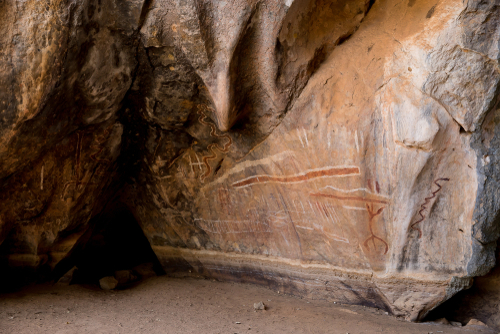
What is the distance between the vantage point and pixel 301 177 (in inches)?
132

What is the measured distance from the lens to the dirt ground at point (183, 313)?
9.75ft

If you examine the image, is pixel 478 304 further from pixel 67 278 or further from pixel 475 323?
pixel 67 278

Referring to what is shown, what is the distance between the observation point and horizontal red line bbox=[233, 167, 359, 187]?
10.1 feet

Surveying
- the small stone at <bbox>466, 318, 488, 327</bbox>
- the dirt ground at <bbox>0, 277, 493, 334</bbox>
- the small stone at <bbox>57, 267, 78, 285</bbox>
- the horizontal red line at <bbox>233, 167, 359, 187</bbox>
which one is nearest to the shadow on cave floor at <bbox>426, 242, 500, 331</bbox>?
the small stone at <bbox>466, 318, 488, 327</bbox>

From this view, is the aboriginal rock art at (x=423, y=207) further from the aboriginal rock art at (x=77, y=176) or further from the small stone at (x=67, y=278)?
→ the small stone at (x=67, y=278)

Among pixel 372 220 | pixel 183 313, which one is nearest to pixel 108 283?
pixel 183 313

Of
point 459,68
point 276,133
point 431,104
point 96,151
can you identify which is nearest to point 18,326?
point 96,151

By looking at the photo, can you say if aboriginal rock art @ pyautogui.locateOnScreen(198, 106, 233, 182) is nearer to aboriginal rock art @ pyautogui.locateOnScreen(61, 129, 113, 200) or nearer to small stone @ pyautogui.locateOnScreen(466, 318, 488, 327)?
aboriginal rock art @ pyautogui.locateOnScreen(61, 129, 113, 200)

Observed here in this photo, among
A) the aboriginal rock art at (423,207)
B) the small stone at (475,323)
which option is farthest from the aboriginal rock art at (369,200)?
the small stone at (475,323)

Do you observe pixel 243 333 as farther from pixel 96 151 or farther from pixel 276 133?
pixel 96 151

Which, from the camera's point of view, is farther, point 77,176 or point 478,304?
point 77,176

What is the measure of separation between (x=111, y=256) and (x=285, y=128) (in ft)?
10.4

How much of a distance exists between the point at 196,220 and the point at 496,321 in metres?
2.74

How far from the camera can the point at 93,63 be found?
128 inches
